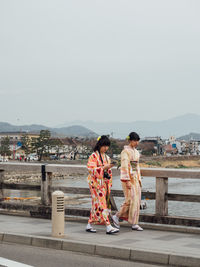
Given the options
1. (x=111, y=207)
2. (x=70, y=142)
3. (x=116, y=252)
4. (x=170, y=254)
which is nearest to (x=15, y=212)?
(x=111, y=207)

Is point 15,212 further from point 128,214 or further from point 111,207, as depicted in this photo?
point 128,214

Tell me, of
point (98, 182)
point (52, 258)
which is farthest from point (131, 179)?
point (52, 258)

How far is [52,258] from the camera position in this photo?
7176mm

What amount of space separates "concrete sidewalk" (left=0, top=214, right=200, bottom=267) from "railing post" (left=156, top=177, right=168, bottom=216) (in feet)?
1.54

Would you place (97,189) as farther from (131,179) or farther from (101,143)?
(101,143)

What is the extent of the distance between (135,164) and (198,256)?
2.58 metres

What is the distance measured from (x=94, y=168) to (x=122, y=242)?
5.04 ft

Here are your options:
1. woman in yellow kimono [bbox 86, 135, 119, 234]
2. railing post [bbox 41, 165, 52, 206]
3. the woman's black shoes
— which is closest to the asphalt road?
the woman's black shoes

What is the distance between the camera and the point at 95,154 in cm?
895

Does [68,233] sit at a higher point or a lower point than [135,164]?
lower

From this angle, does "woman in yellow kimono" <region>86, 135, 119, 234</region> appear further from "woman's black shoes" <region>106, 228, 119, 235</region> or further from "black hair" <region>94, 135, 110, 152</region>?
"woman's black shoes" <region>106, 228, 119, 235</region>

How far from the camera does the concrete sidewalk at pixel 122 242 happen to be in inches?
270

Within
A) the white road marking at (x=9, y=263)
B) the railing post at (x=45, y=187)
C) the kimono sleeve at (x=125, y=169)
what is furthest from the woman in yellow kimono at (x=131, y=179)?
the white road marking at (x=9, y=263)

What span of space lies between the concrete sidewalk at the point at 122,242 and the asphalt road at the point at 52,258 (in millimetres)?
156
